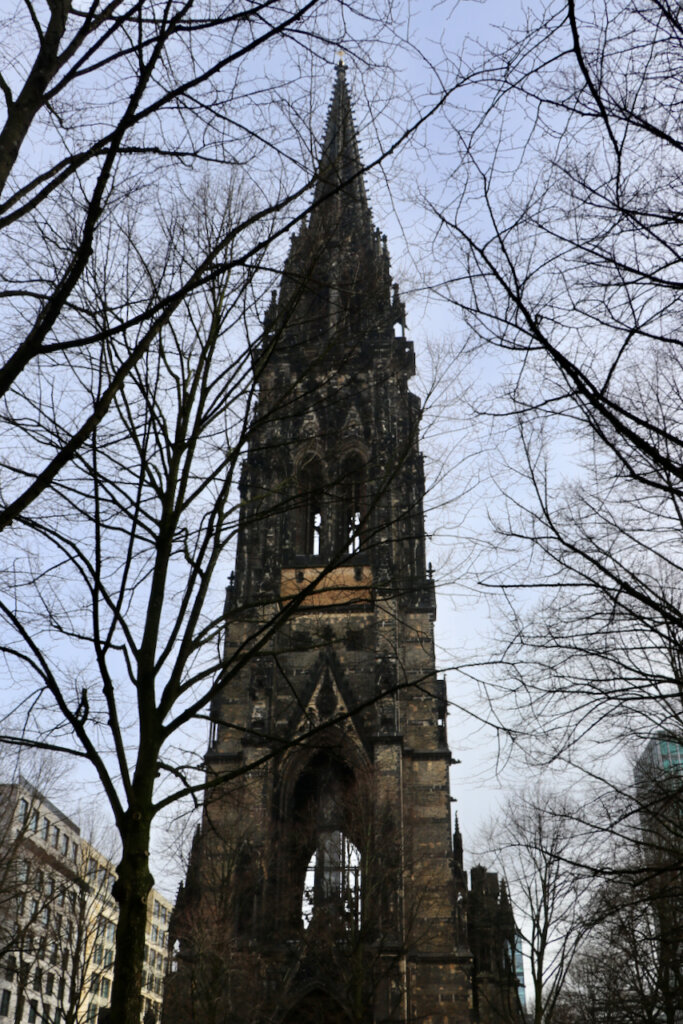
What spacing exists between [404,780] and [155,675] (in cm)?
2290

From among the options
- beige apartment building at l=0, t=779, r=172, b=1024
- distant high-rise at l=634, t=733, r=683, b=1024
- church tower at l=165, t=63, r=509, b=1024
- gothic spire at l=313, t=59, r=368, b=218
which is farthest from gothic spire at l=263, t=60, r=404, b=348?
church tower at l=165, t=63, r=509, b=1024

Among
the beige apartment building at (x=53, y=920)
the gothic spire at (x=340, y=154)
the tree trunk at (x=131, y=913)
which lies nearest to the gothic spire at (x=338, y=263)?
the gothic spire at (x=340, y=154)

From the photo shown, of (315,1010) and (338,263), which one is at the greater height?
(338,263)

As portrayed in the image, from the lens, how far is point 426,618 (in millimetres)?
31062

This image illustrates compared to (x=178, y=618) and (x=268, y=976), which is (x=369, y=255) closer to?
(x=178, y=618)

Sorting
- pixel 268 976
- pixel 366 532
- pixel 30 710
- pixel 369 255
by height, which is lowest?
pixel 268 976

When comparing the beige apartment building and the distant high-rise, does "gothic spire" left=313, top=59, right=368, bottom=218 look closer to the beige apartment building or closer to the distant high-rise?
the distant high-rise

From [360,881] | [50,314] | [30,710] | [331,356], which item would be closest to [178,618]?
[30,710]

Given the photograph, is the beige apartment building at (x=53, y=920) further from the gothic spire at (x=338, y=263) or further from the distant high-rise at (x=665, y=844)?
the gothic spire at (x=338, y=263)

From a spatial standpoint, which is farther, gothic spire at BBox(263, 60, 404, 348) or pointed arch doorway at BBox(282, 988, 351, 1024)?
pointed arch doorway at BBox(282, 988, 351, 1024)

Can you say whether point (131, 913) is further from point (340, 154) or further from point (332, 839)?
point (332, 839)

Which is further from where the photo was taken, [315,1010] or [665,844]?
[315,1010]

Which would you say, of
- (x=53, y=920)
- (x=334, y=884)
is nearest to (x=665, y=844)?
(x=334, y=884)

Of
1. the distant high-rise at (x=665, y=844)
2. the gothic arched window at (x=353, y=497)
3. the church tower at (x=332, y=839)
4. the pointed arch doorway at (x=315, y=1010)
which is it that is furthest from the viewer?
the pointed arch doorway at (x=315, y=1010)
